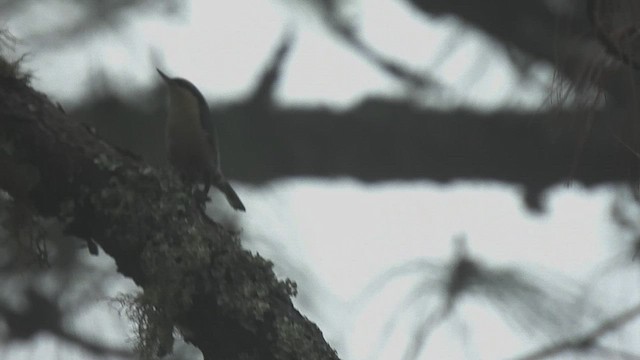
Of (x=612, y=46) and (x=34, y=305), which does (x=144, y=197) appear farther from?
(x=612, y=46)

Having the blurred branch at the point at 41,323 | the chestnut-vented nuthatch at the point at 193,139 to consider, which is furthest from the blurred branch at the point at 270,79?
the blurred branch at the point at 41,323

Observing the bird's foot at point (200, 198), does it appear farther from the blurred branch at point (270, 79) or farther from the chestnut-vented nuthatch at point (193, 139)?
the blurred branch at point (270, 79)

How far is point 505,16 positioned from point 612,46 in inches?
15.7

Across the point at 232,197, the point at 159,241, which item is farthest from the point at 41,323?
the point at 159,241

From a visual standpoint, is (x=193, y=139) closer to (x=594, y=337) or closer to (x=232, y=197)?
(x=232, y=197)

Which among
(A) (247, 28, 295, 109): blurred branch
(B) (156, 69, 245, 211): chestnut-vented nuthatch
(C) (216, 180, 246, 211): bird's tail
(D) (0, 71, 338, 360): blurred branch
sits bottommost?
(D) (0, 71, 338, 360): blurred branch

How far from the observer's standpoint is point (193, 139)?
1194mm

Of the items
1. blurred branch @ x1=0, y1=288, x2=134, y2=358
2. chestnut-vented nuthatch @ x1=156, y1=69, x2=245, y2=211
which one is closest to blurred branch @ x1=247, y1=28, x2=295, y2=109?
chestnut-vented nuthatch @ x1=156, y1=69, x2=245, y2=211

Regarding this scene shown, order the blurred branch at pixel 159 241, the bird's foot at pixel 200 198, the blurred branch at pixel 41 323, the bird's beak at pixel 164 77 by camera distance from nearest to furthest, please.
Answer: the blurred branch at pixel 159 241 < the bird's foot at pixel 200 198 < the blurred branch at pixel 41 323 < the bird's beak at pixel 164 77

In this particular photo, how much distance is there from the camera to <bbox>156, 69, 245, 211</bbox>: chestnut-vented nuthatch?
1.16 meters

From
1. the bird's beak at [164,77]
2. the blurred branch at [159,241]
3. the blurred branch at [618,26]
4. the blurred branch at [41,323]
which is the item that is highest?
the blurred branch at [618,26]

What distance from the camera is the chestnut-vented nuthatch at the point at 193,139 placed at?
3.80 ft

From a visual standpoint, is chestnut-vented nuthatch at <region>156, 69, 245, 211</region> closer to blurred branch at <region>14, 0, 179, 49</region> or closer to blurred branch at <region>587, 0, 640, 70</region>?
blurred branch at <region>14, 0, 179, 49</region>

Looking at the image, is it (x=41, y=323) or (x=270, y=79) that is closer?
(x=41, y=323)
